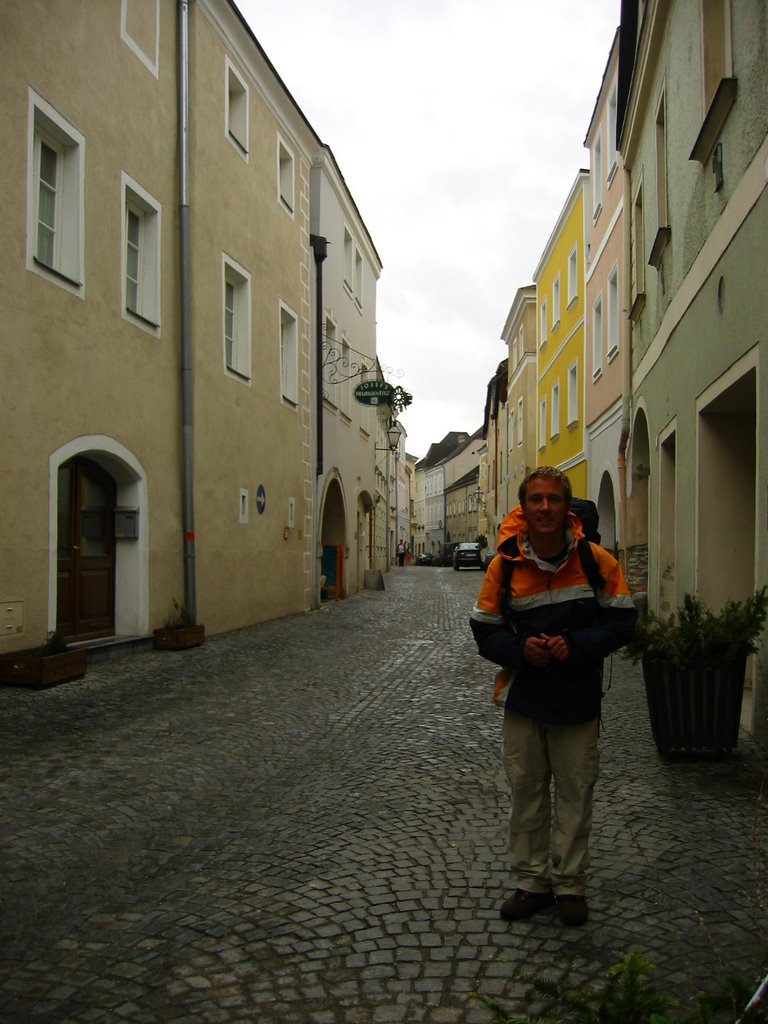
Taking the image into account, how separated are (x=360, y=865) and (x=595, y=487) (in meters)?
15.4

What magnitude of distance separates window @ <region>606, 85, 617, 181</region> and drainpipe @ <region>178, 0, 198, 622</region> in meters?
7.44

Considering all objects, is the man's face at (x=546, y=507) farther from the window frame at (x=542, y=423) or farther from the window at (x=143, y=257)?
the window frame at (x=542, y=423)

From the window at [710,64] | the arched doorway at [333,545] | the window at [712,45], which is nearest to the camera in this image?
the window at [710,64]

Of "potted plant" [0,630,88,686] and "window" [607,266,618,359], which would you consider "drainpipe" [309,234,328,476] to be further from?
"potted plant" [0,630,88,686]

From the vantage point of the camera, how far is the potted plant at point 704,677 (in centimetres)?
532

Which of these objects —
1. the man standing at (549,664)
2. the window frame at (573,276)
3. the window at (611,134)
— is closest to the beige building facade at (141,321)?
the window at (611,134)

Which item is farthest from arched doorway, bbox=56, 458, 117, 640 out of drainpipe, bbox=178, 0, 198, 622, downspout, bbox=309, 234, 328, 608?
downspout, bbox=309, 234, 328, 608

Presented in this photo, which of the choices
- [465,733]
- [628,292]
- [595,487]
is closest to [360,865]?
[465,733]

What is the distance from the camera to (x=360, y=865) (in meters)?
3.88

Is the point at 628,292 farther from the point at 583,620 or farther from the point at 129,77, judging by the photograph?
the point at 583,620

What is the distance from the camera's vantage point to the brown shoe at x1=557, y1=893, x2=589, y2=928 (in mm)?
3219

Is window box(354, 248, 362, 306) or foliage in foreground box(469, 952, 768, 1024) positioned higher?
window box(354, 248, 362, 306)

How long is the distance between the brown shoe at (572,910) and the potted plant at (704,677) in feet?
7.60

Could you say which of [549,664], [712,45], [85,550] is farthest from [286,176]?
[549,664]
